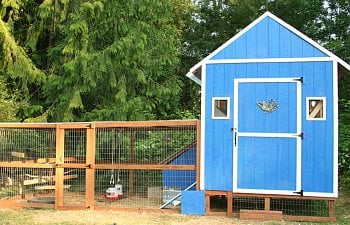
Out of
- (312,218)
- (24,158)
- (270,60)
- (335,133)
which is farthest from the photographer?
(24,158)

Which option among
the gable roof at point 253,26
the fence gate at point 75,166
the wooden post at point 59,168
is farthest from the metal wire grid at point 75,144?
the gable roof at point 253,26

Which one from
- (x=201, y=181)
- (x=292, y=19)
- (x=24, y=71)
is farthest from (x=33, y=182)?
(x=292, y=19)

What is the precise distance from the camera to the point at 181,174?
9102 mm

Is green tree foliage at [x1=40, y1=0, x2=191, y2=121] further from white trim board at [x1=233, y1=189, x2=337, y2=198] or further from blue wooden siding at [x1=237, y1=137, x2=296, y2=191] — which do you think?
white trim board at [x1=233, y1=189, x2=337, y2=198]

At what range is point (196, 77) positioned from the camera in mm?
9180

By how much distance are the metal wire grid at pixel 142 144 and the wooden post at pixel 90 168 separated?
0.28m

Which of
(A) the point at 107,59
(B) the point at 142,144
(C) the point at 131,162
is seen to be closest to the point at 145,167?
(C) the point at 131,162

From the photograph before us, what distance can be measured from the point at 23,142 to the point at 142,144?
258cm

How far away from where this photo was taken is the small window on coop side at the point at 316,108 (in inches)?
314

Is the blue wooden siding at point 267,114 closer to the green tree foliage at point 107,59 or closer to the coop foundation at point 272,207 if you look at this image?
the coop foundation at point 272,207

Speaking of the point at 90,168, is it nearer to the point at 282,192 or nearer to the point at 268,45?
the point at 282,192

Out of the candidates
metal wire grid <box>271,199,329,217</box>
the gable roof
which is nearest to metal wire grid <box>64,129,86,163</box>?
the gable roof

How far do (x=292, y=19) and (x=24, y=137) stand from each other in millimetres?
13961

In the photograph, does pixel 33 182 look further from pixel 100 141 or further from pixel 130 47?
pixel 130 47
